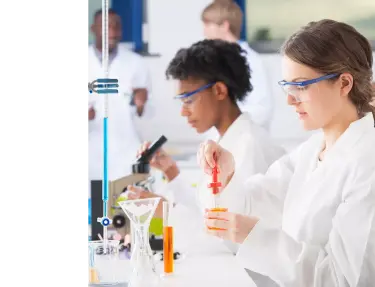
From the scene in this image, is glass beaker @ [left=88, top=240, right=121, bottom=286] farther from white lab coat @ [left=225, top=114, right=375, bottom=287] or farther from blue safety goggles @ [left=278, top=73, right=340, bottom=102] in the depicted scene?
blue safety goggles @ [left=278, top=73, right=340, bottom=102]

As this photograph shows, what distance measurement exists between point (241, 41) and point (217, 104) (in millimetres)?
1781

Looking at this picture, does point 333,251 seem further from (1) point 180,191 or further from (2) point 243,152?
(1) point 180,191

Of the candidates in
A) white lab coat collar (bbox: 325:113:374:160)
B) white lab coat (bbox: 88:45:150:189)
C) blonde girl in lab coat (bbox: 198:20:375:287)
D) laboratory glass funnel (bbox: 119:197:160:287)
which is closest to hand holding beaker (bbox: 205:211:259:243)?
blonde girl in lab coat (bbox: 198:20:375:287)

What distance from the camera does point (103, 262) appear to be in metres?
1.55

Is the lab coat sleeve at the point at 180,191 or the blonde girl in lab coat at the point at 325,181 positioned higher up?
the blonde girl in lab coat at the point at 325,181

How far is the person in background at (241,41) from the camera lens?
3.84 m

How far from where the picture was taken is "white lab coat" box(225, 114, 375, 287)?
1.44m

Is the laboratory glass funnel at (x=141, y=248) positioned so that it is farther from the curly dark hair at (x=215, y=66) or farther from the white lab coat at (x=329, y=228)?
the curly dark hair at (x=215, y=66)

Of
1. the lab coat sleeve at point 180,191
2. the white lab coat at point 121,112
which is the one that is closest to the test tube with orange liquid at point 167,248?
the lab coat sleeve at point 180,191

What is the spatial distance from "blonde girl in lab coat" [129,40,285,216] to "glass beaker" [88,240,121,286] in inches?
33.5

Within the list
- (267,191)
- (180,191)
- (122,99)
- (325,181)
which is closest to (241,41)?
(122,99)
